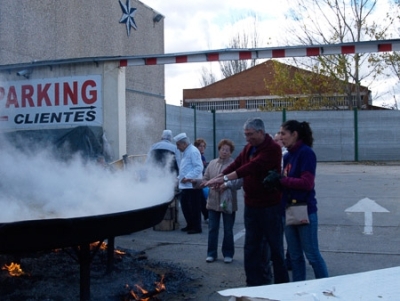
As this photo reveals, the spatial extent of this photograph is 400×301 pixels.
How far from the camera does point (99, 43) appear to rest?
16.9m

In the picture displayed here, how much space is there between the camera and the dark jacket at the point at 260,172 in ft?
18.0

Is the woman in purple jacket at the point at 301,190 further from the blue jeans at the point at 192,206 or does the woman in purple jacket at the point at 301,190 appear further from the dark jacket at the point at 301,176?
the blue jeans at the point at 192,206

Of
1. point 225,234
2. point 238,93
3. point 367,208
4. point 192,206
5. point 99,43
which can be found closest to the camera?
point 225,234

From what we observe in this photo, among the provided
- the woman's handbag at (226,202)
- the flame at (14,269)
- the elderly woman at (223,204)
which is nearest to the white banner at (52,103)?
the elderly woman at (223,204)

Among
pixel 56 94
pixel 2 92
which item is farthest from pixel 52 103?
pixel 2 92

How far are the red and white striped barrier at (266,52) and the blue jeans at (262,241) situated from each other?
4610mm

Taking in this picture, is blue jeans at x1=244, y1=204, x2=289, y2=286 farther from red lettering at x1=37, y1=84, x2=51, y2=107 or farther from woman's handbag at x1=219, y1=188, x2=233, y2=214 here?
red lettering at x1=37, y1=84, x2=51, y2=107

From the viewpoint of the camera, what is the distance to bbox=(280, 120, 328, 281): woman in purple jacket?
5227mm

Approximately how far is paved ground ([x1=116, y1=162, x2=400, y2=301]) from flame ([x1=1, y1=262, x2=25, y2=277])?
1.84 m

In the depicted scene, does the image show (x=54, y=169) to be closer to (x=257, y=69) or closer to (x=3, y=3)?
(x=3, y=3)

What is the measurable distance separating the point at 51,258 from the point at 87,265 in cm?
213

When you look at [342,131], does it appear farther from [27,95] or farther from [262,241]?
[262,241]

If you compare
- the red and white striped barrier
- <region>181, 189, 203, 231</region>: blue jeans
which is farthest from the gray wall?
<region>181, 189, 203, 231</region>: blue jeans

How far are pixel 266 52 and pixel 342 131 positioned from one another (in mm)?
16927
